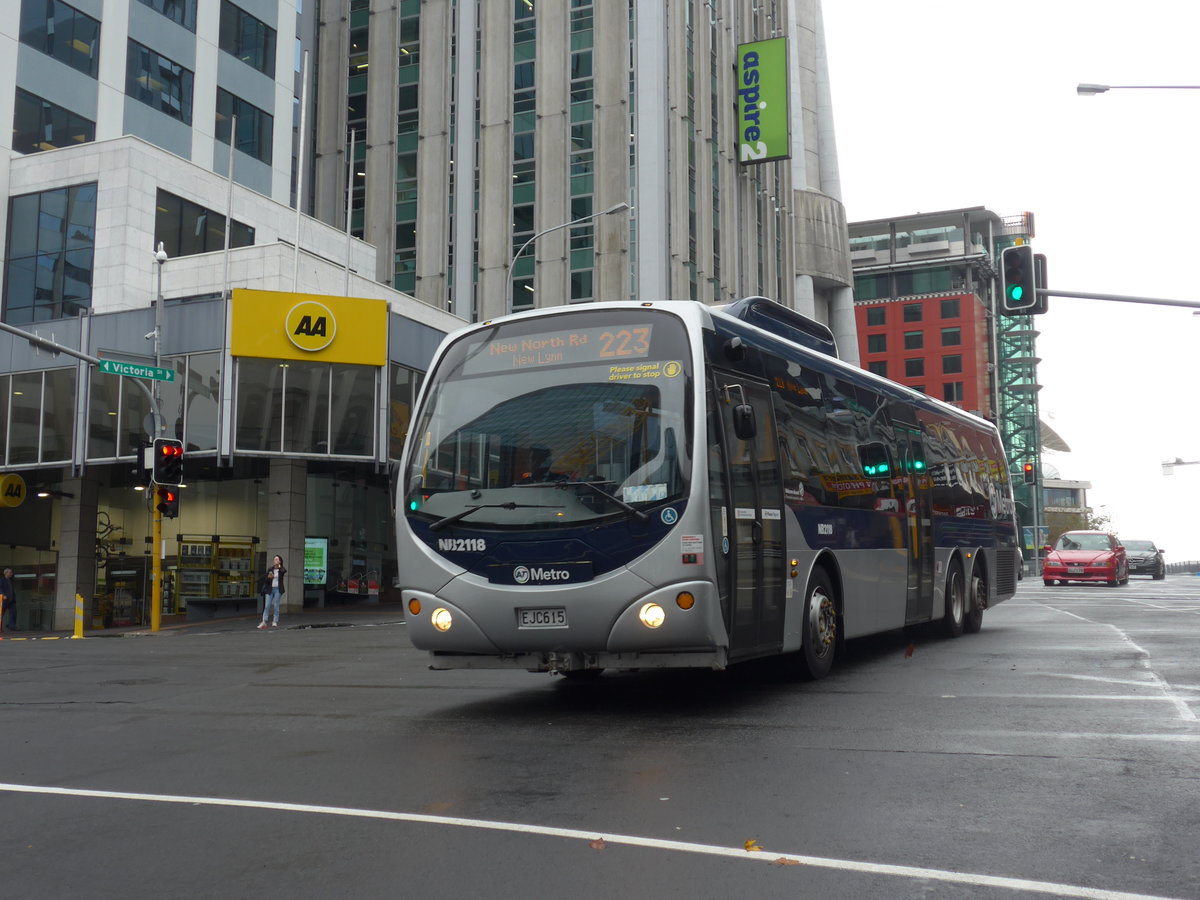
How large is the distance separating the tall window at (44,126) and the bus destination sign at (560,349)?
3359 cm

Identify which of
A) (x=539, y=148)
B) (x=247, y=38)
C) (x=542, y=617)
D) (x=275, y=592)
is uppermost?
(x=247, y=38)

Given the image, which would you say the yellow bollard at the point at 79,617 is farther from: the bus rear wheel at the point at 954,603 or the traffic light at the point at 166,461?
the bus rear wheel at the point at 954,603

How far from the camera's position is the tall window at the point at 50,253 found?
37.2m

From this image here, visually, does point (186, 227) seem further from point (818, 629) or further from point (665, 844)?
point (665, 844)

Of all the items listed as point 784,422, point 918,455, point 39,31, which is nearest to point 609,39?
point 39,31

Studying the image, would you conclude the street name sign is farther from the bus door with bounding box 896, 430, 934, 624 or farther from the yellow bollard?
the bus door with bounding box 896, 430, 934, 624

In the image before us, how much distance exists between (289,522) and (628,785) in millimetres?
31395

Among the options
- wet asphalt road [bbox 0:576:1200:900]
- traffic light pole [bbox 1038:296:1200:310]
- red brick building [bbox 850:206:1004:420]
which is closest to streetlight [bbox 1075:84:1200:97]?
traffic light pole [bbox 1038:296:1200:310]

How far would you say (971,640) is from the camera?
624 inches

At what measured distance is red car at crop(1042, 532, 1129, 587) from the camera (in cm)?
3781

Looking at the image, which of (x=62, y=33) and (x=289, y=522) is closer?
(x=289, y=522)

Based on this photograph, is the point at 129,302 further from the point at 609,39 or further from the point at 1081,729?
the point at 1081,729

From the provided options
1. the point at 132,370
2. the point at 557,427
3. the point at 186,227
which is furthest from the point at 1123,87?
the point at 186,227

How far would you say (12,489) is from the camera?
37.3 m
